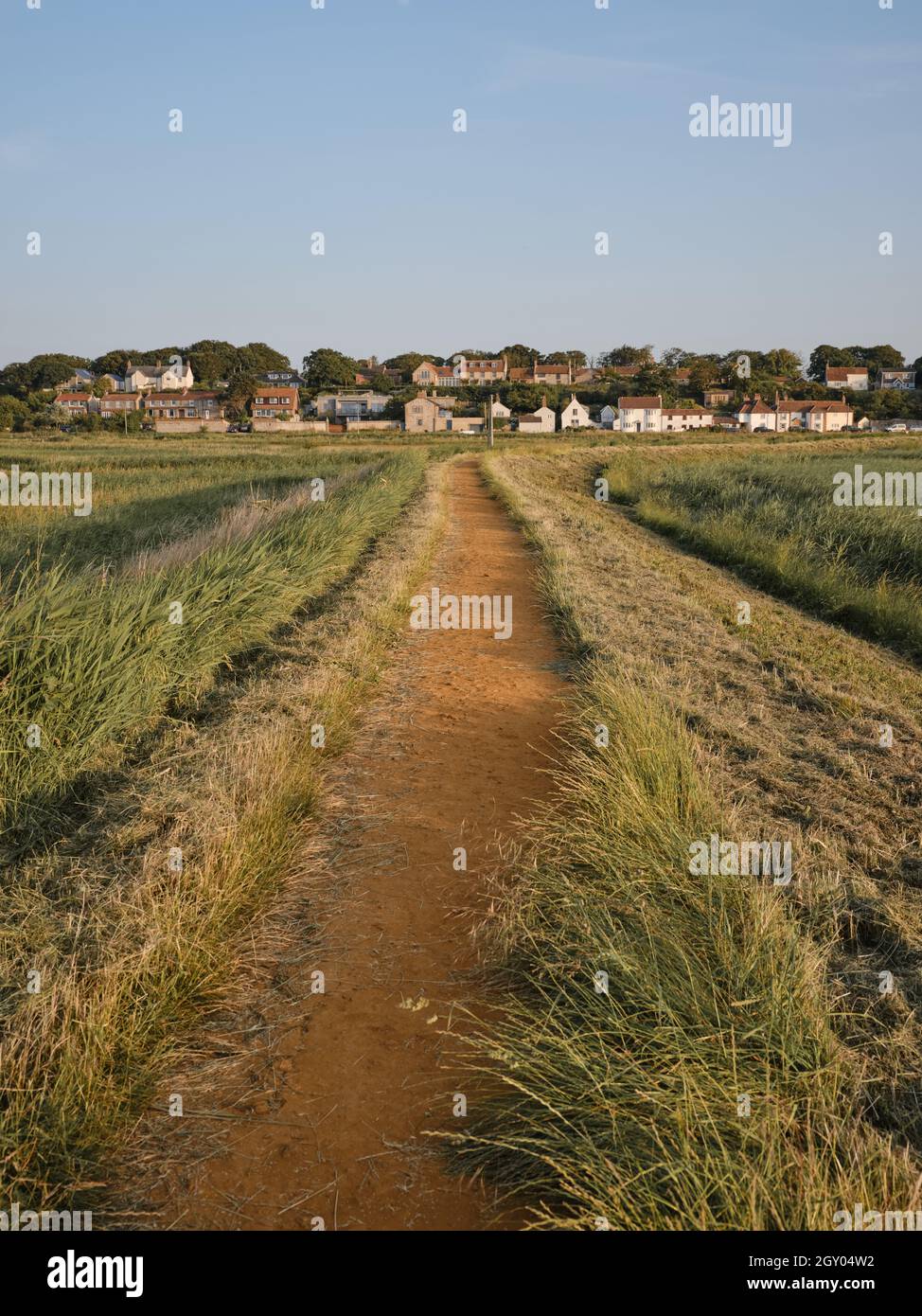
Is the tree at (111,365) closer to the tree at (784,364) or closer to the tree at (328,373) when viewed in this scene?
the tree at (328,373)

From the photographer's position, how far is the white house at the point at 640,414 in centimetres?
8875

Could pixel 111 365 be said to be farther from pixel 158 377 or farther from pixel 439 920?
pixel 439 920

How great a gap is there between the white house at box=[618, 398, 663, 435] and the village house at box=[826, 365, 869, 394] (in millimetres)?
27450

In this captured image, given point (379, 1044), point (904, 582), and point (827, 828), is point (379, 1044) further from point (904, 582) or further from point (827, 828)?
point (904, 582)

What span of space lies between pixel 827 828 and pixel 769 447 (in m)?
52.7

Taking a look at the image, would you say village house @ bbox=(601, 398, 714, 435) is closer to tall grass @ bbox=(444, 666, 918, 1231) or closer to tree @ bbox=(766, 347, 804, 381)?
tree @ bbox=(766, 347, 804, 381)

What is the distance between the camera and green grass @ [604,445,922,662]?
11.4 m

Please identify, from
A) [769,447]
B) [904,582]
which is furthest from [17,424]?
[904,582]

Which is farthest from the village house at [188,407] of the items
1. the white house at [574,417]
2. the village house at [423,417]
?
the white house at [574,417]

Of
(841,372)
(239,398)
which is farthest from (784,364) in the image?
(239,398)

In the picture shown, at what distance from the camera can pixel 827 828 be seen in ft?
16.2

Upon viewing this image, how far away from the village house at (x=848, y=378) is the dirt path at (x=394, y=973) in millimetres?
110262

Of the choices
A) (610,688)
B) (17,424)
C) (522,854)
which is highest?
(17,424)

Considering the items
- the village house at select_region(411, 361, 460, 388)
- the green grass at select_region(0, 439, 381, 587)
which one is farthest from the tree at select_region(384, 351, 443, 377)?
the green grass at select_region(0, 439, 381, 587)
